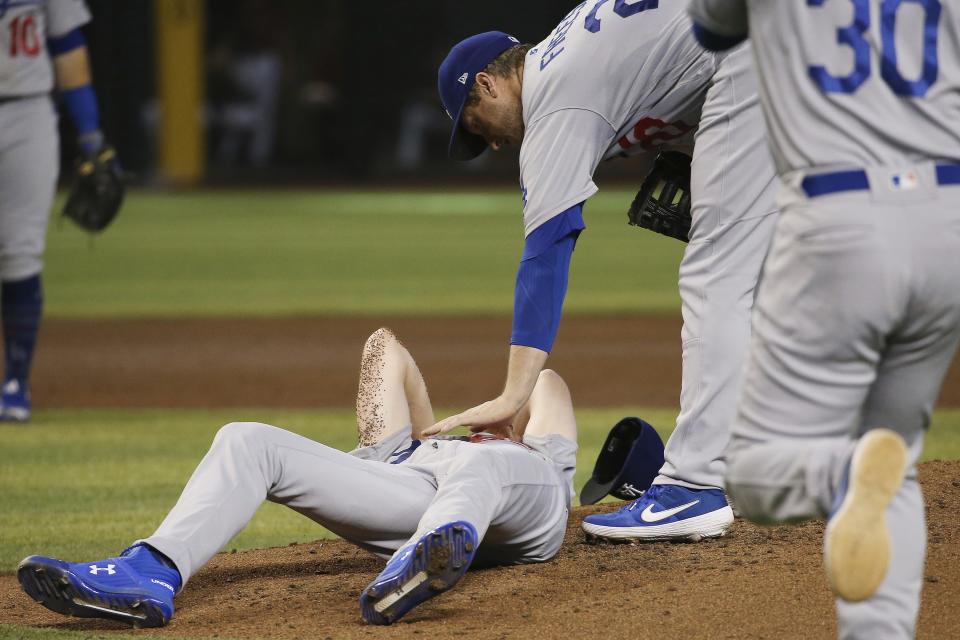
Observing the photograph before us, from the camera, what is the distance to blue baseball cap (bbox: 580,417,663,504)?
14.5 ft

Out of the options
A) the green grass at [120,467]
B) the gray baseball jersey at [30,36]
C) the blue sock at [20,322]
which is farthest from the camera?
the blue sock at [20,322]

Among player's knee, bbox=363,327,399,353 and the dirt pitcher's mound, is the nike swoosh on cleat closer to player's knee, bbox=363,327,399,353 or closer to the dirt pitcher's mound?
the dirt pitcher's mound

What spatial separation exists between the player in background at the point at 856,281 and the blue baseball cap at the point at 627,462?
70.1 inches

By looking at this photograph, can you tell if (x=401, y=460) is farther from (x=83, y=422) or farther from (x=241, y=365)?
(x=241, y=365)

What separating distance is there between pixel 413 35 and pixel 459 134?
23.1 m

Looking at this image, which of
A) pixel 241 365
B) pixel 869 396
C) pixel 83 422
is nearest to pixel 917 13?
pixel 869 396

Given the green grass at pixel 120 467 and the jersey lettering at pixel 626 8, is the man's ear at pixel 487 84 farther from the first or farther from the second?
the green grass at pixel 120 467

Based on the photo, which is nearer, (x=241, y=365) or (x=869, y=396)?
(x=869, y=396)

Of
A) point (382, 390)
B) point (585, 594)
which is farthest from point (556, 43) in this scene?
point (585, 594)

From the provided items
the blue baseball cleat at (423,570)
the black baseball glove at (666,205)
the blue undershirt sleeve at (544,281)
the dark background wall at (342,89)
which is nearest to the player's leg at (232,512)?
the blue baseball cleat at (423,570)

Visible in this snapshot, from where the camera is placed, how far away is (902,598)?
2.46m

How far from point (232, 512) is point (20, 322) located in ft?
13.5

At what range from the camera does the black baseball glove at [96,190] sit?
7547 millimetres

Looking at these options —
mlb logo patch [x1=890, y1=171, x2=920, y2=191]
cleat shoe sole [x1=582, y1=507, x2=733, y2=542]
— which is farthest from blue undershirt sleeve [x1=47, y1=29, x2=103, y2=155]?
mlb logo patch [x1=890, y1=171, x2=920, y2=191]
